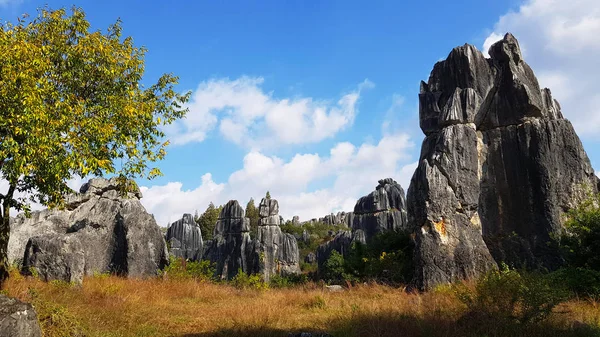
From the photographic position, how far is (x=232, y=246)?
1853 inches

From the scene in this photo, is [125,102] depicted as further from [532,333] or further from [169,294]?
[532,333]

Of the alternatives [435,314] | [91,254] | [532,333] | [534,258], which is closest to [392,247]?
[534,258]

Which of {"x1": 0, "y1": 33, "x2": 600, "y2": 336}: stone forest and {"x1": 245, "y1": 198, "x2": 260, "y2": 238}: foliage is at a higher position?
{"x1": 245, "y1": 198, "x2": 260, "y2": 238}: foliage

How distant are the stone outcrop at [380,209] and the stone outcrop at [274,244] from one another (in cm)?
1197

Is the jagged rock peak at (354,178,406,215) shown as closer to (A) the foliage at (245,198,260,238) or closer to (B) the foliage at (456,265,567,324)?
(A) the foliage at (245,198,260,238)

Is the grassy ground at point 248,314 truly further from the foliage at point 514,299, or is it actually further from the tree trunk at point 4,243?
the tree trunk at point 4,243

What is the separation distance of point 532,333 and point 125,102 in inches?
459

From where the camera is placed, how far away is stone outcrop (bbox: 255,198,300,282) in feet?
151

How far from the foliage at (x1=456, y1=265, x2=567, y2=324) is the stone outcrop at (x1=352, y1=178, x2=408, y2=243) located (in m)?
49.2

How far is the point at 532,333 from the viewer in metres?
7.82

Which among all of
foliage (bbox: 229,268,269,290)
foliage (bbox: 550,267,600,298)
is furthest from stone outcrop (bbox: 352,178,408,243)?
foliage (bbox: 550,267,600,298)

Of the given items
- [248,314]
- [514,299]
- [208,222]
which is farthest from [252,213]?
[514,299]

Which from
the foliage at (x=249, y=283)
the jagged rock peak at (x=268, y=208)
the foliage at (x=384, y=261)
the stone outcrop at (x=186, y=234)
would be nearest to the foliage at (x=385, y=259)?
the foliage at (x=384, y=261)

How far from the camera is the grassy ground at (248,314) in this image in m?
7.96
